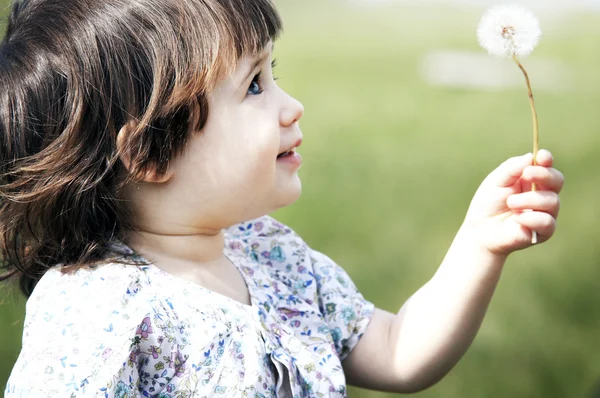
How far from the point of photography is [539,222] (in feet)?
4.18

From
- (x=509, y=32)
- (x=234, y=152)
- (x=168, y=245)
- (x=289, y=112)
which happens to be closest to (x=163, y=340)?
(x=168, y=245)

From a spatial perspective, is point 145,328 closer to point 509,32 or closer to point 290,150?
point 290,150

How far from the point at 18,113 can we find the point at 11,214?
0.16m

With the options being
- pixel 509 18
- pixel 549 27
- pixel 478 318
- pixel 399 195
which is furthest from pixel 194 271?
pixel 549 27

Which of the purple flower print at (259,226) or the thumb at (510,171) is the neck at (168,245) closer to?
the purple flower print at (259,226)

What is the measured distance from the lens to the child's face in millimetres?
1356

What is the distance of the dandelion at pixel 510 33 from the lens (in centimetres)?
125

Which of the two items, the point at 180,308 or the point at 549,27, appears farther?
the point at 549,27

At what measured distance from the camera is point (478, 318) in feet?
4.81

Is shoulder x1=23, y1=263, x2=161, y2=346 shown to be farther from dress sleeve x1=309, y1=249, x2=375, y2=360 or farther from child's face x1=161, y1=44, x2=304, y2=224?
dress sleeve x1=309, y1=249, x2=375, y2=360

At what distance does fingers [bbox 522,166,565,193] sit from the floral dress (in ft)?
1.43

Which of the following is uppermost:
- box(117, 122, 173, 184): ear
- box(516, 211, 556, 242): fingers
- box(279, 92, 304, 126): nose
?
box(516, 211, 556, 242): fingers

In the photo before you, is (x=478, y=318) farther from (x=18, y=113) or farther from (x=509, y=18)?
(x=18, y=113)

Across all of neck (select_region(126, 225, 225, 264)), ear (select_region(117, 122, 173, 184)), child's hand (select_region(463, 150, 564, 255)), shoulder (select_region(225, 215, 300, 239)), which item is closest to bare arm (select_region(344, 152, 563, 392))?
child's hand (select_region(463, 150, 564, 255))
